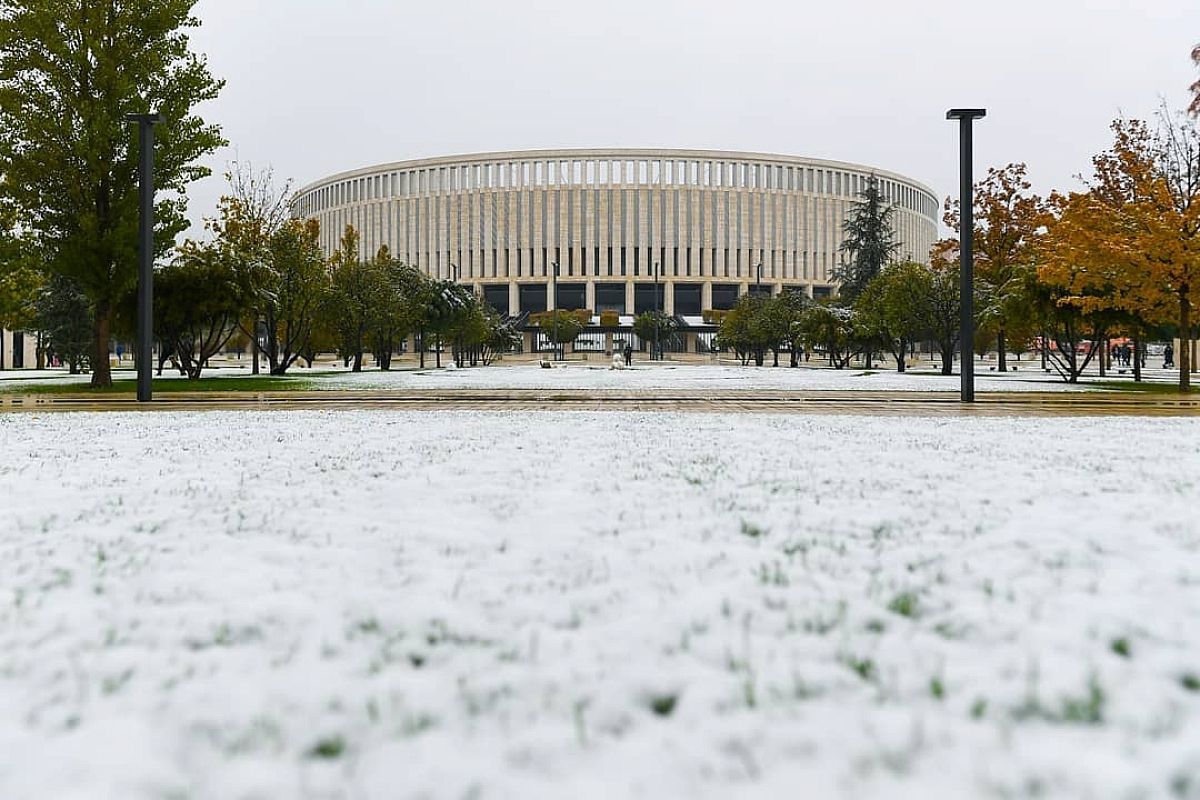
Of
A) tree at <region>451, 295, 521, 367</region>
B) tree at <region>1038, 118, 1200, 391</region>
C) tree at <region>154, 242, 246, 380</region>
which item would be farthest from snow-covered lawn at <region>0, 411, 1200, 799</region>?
tree at <region>451, 295, 521, 367</region>

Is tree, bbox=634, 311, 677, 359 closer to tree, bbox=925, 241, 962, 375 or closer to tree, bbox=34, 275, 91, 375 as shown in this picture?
tree, bbox=925, 241, 962, 375

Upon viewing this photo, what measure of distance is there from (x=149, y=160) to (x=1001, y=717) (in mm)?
15437

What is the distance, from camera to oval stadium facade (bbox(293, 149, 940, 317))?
327 ft

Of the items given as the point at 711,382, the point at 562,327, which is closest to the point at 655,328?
the point at 562,327

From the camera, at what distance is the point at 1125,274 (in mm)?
18891

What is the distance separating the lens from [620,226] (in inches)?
3912

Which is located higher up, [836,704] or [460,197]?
[460,197]

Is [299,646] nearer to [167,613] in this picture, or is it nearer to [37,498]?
[167,613]

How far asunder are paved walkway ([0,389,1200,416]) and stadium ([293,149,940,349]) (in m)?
82.8

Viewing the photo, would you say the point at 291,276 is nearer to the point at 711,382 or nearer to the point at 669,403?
the point at 711,382

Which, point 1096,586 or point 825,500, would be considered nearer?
Answer: point 1096,586

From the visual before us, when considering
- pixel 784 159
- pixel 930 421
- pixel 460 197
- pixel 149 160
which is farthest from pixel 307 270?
pixel 784 159

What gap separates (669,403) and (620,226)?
8831 centimetres

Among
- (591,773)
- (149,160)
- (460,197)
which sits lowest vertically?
(591,773)
